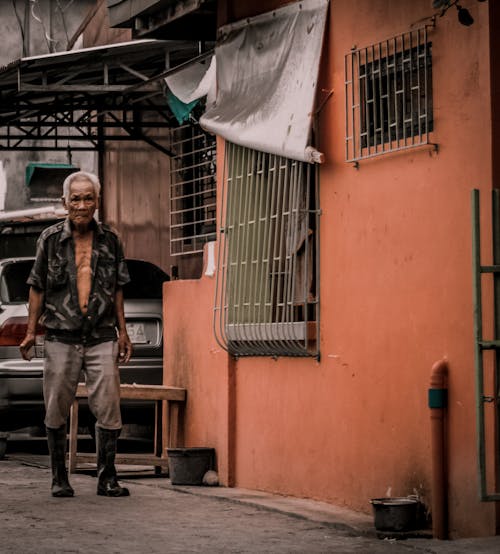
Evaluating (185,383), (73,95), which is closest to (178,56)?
(73,95)

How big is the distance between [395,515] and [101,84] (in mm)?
12075

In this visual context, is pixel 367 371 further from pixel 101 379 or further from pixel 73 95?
pixel 73 95

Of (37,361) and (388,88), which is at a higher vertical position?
(388,88)

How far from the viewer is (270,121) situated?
10.3 metres

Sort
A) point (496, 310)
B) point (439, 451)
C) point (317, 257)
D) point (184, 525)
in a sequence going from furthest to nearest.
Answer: point (317, 257) < point (184, 525) < point (439, 451) < point (496, 310)

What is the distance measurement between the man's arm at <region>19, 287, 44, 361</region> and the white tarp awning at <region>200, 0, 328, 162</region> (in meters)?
1.80

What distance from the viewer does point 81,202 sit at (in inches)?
397

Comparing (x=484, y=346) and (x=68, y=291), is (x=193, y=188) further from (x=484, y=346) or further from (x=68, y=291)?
(x=484, y=346)

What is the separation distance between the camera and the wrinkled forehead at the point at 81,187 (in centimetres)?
1007

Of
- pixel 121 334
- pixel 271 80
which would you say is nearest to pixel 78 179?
pixel 121 334

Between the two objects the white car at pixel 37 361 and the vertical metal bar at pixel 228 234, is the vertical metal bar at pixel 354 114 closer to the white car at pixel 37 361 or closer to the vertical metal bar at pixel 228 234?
the vertical metal bar at pixel 228 234

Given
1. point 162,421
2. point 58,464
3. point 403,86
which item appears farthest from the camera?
point 162,421

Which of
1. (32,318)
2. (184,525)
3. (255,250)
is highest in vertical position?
(255,250)

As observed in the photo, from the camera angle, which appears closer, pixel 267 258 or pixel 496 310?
pixel 496 310
